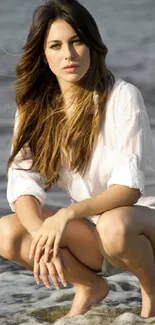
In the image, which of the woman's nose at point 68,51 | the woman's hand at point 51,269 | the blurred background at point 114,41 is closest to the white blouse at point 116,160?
the woman's nose at point 68,51

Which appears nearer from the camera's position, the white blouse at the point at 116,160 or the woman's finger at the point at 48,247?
the woman's finger at the point at 48,247

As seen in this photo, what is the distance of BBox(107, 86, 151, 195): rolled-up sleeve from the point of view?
12.3 ft

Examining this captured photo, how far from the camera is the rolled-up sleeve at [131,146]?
148 inches

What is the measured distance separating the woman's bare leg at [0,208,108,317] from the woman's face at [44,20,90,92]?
56 cm

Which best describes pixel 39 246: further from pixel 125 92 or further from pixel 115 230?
pixel 125 92

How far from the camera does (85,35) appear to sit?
12.7 feet

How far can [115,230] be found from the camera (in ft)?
12.1

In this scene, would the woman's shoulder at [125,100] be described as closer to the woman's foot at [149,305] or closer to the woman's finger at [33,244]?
the woman's finger at [33,244]

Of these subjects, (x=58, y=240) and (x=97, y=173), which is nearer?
(x=58, y=240)

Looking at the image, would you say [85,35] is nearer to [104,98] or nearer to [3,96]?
[104,98]

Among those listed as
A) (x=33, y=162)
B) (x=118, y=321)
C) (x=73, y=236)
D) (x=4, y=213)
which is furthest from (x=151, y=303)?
(x=4, y=213)

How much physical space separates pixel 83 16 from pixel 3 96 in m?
4.97

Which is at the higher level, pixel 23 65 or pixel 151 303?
pixel 23 65

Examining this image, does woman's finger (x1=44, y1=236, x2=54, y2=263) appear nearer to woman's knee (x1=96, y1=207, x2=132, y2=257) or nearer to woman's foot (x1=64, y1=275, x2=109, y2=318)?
woman's knee (x1=96, y1=207, x2=132, y2=257)
